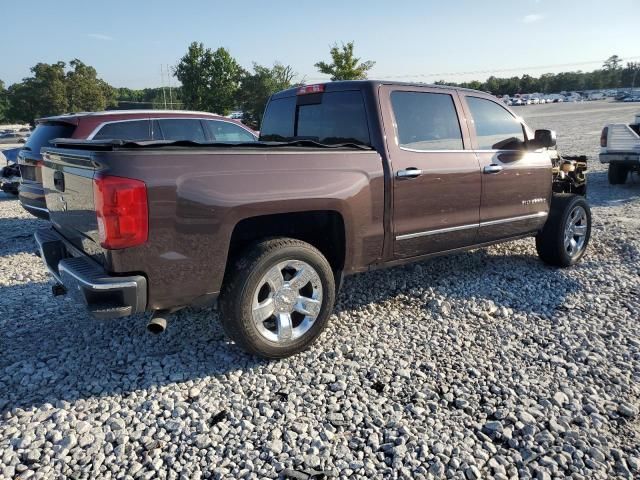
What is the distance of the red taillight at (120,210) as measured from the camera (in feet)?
8.71

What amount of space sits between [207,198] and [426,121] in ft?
6.98

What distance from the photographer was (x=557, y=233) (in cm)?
521

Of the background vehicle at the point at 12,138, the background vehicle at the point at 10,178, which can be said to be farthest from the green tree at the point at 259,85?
the background vehicle at the point at 10,178

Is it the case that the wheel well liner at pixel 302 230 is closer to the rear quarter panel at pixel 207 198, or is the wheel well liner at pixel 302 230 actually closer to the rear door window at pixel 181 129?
the rear quarter panel at pixel 207 198

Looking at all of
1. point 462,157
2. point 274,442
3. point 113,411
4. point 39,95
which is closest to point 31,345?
point 113,411

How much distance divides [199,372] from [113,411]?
59cm

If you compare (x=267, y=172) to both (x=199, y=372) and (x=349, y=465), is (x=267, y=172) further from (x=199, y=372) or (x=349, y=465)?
(x=349, y=465)

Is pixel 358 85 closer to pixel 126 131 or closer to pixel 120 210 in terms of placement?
pixel 120 210

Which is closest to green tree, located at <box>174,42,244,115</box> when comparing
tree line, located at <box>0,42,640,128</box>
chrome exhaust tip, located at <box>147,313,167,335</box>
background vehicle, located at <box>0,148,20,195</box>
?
tree line, located at <box>0,42,640,128</box>

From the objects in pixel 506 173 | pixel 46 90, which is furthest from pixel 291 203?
pixel 46 90

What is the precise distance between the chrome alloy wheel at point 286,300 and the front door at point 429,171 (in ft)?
2.80

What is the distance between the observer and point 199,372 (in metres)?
3.31

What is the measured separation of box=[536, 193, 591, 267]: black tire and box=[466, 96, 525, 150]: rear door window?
0.88 meters

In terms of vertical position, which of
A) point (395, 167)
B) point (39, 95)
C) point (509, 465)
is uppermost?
point (39, 95)
